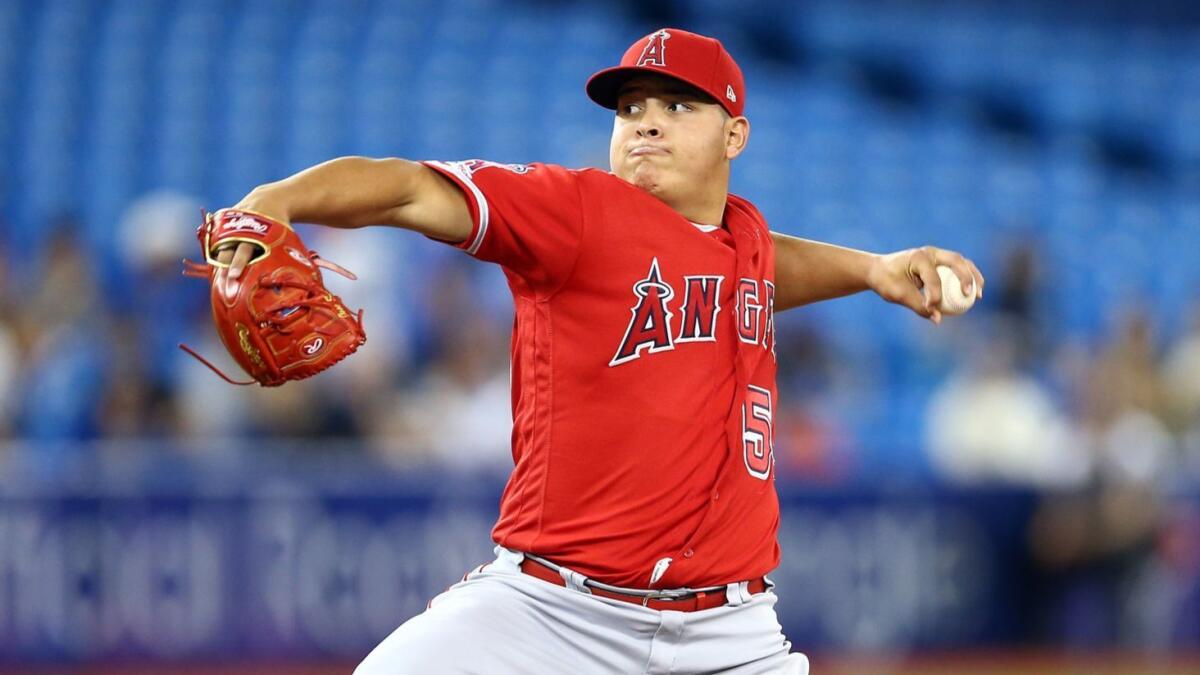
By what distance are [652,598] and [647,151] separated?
1.08m

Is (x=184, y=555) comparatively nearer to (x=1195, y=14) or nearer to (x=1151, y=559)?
(x=1151, y=559)

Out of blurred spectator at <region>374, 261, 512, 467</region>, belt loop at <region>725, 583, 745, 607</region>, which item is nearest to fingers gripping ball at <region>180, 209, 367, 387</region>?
belt loop at <region>725, 583, 745, 607</region>

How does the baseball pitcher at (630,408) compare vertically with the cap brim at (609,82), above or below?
below

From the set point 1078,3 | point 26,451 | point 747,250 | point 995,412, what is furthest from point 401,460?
point 1078,3

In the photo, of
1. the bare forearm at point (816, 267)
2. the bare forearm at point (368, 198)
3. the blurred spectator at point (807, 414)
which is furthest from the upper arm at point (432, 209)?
the blurred spectator at point (807, 414)

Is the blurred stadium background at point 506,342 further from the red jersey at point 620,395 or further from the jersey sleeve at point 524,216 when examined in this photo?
the jersey sleeve at point 524,216

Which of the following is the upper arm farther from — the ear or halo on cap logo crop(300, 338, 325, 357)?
the ear

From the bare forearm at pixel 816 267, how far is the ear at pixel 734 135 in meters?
0.40

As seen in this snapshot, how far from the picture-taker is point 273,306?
3385 mm

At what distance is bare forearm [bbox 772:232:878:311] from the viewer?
186 inches

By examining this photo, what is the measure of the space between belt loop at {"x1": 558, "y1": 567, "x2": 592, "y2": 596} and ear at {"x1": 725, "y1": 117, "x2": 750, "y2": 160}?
3.76 feet

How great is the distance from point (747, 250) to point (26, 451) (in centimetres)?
537

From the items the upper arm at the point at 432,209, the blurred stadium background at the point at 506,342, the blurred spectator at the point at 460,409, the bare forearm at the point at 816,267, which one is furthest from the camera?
the blurred spectator at the point at 460,409

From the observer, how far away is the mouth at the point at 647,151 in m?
4.23
